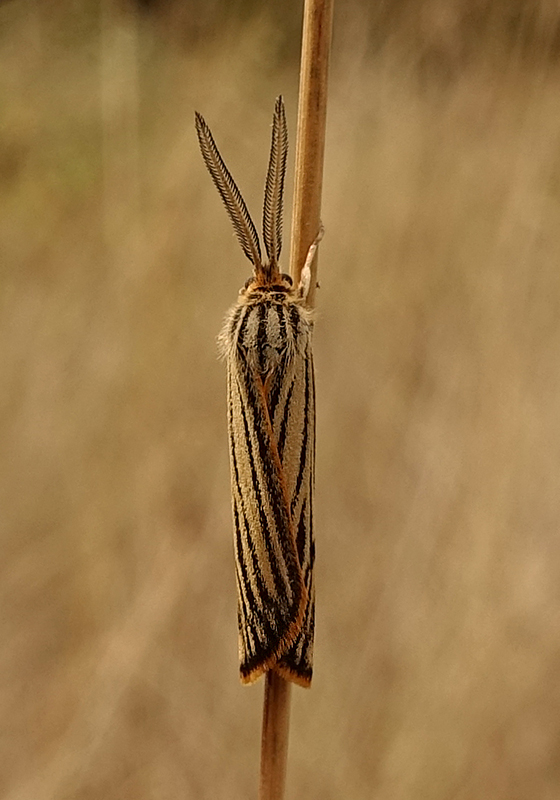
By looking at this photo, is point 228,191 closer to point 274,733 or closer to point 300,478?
point 300,478

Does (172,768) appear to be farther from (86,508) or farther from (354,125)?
(354,125)

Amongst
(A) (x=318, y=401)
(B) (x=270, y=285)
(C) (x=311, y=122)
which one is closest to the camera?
(C) (x=311, y=122)

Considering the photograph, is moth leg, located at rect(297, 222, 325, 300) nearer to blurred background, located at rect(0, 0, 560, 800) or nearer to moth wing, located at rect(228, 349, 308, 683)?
moth wing, located at rect(228, 349, 308, 683)

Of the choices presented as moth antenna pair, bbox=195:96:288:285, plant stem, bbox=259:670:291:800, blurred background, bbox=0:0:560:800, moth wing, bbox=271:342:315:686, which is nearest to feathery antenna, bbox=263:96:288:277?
moth antenna pair, bbox=195:96:288:285

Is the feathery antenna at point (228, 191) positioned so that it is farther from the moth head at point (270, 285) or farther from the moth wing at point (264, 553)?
the moth wing at point (264, 553)

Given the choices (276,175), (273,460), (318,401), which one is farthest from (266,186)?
(318,401)

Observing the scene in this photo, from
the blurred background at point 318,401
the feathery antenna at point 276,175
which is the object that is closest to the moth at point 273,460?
the feathery antenna at point 276,175

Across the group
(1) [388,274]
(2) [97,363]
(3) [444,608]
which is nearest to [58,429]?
(2) [97,363]
